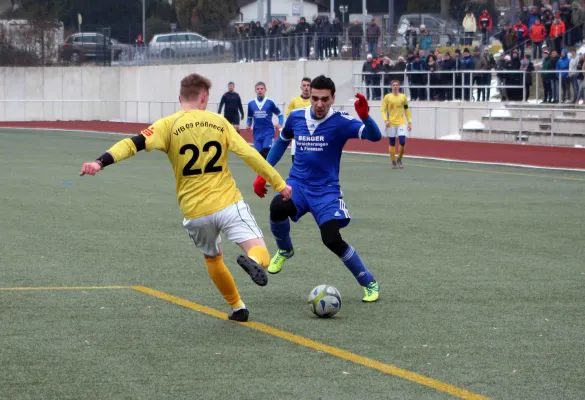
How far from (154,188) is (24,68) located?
122 ft

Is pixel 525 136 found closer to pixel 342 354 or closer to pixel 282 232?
pixel 282 232

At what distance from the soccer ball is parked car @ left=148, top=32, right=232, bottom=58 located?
40.0 m

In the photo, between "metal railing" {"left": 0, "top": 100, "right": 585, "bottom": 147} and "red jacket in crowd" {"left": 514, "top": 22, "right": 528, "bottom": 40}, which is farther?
"red jacket in crowd" {"left": 514, "top": 22, "right": 528, "bottom": 40}

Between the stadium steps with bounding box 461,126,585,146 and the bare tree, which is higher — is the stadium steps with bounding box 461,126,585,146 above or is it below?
below

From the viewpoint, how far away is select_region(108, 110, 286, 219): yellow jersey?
25.0ft

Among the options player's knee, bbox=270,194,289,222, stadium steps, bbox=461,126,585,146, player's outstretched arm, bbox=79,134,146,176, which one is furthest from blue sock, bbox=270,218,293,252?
stadium steps, bbox=461,126,585,146

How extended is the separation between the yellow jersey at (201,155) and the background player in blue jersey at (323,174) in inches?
46.5

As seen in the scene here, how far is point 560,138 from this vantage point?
2916cm

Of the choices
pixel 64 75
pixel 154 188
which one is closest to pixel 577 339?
pixel 154 188

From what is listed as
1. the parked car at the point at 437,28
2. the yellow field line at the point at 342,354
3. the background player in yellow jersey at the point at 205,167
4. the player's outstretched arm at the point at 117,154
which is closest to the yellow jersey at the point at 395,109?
the yellow field line at the point at 342,354

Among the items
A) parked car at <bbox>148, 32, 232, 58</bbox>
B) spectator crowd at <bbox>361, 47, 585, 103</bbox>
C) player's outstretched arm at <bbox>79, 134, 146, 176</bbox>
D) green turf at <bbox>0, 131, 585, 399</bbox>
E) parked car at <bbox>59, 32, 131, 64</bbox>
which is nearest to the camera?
green turf at <bbox>0, 131, 585, 399</bbox>

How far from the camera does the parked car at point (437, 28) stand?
41419 mm

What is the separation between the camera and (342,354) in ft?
23.2

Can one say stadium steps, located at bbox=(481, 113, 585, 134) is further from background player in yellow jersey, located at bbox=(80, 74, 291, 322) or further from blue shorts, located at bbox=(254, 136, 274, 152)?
background player in yellow jersey, located at bbox=(80, 74, 291, 322)
